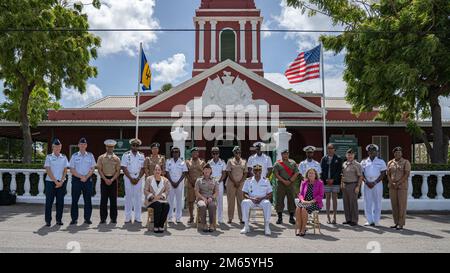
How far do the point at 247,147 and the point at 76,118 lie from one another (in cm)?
865

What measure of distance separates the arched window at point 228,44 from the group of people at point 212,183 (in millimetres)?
18377

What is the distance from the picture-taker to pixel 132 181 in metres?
9.05

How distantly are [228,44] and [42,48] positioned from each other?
48.3 feet

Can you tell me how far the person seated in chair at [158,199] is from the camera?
7.92m

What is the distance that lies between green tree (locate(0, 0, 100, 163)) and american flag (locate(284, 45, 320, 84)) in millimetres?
7039

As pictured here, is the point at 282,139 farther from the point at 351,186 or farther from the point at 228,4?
the point at 228,4

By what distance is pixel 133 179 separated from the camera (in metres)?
9.06

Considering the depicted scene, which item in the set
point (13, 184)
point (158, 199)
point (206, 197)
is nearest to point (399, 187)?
point (206, 197)

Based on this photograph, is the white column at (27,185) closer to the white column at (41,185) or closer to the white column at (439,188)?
the white column at (41,185)

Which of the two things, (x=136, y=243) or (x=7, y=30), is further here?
(x=7, y=30)

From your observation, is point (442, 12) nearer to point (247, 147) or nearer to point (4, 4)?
point (247, 147)

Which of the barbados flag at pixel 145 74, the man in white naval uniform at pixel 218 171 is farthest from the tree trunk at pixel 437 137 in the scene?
the barbados flag at pixel 145 74

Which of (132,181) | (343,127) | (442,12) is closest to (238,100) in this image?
(343,127)

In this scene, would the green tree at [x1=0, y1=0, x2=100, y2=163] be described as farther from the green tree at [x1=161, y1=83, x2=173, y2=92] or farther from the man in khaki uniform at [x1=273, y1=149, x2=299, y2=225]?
the green tree at [x1=161, y1=83, x2=173, y2=92]
